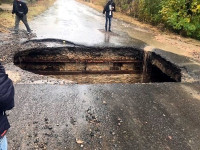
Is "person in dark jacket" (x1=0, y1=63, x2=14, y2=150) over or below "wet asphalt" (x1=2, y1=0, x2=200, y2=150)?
over

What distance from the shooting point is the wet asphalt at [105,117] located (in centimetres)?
384

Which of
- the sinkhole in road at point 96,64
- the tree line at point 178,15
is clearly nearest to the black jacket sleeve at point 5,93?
the sinkhole in road at point 96,64

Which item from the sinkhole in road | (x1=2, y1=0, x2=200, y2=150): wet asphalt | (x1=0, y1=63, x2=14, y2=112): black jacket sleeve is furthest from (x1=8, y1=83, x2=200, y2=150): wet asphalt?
the sinkhole in road

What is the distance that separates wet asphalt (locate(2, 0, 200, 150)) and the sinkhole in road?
297cm

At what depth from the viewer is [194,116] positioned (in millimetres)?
4875

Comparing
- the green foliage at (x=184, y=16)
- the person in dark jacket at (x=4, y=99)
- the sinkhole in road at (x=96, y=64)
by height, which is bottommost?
the sinkhole in road at (x=96, y=64)

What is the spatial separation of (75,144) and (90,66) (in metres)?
6.30

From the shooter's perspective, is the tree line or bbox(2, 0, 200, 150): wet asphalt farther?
the tree line

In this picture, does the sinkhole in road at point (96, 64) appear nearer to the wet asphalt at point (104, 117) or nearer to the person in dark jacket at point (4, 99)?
the wet asphalt at point (104, 117)

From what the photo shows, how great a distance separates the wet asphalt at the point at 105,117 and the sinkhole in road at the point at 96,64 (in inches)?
117

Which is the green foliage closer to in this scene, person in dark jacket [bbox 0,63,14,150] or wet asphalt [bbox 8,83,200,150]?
wet asphalt [bbox 8,83,200,150]

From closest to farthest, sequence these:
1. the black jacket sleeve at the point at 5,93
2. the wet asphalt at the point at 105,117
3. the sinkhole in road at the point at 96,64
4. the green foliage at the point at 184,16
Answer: the black jacket sleeve at the point at 5,93
the wet asphalt at the point at 105,117
the sinkhole in road at the point at 96,64
the green foliage at the point at 184,16

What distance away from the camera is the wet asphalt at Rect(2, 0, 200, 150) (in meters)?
3.84

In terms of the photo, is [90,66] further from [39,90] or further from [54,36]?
[39,90]
